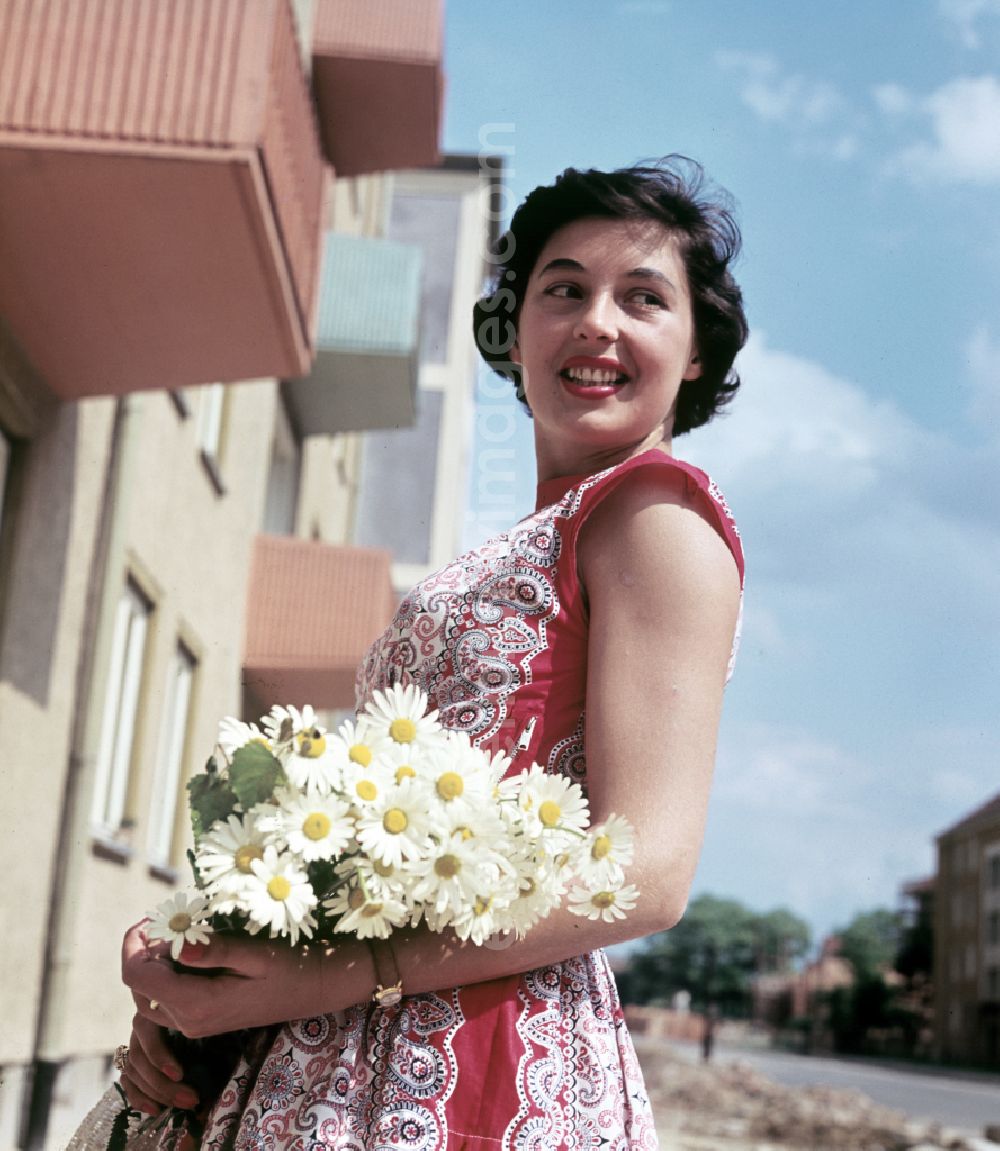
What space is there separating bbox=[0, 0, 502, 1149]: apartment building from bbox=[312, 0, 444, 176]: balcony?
0.03 m

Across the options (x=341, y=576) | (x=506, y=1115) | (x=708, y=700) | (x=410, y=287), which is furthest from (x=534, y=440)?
(x=410, y=287)

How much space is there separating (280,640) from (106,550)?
5232 millimetres

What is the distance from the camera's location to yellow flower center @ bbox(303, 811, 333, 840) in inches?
63.1

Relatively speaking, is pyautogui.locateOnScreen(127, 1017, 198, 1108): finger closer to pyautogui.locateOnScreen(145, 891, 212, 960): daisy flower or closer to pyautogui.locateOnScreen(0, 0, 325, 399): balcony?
pyautogui.locateOnScreen(145, 891, 212, 960): daisy flower

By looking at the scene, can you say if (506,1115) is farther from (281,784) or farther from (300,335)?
(300,335)

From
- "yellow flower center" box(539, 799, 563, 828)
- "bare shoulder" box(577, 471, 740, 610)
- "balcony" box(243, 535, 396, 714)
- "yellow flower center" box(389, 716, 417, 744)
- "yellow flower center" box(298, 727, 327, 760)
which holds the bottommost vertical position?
"yellow flower center" box(539, 799, 563, 828)

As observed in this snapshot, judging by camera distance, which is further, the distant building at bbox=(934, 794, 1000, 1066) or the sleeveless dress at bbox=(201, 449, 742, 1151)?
the distant building at bbox=(934, 794, 1000, 1066)

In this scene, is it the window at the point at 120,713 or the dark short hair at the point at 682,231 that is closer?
the dark short hair at the point at 682,231

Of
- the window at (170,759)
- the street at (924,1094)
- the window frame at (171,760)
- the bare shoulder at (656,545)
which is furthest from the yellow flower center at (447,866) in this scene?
the street at (924,1094)

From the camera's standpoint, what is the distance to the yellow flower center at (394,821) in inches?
63.9

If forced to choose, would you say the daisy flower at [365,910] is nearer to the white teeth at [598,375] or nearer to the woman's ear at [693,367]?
the white teeth at [598,375]

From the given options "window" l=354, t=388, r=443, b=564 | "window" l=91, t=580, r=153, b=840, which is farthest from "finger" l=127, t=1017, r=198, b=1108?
"window" l=354, t=388, r=443, b=564

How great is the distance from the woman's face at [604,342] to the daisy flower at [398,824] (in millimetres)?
690

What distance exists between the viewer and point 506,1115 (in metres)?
1.72
